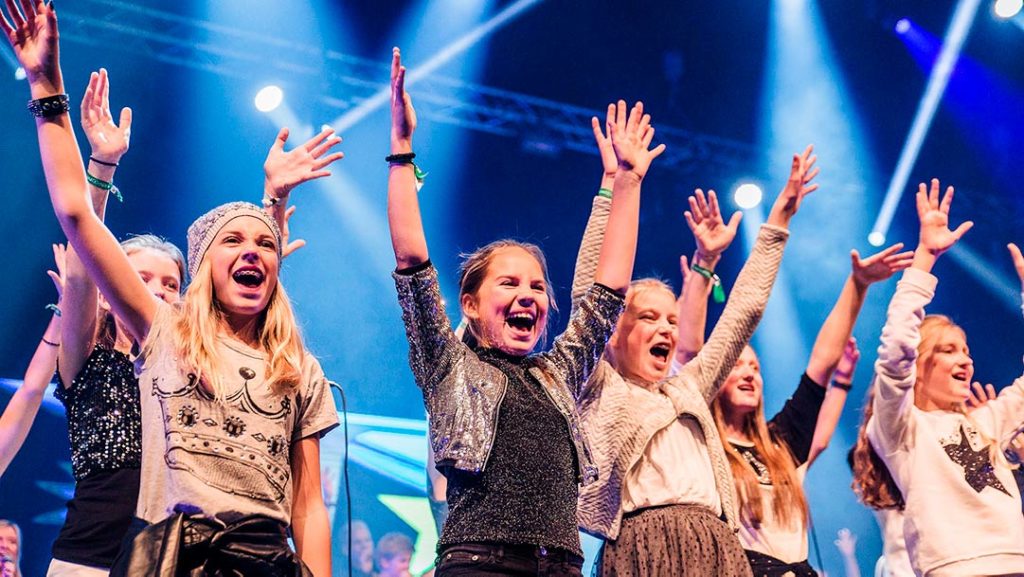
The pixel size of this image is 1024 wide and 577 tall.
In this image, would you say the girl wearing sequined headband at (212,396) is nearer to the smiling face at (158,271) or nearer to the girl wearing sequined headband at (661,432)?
the smiling face at (158,271)

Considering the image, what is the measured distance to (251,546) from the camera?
188cm

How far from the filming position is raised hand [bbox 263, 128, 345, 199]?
266 cm

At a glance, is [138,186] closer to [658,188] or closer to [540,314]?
[658,188]

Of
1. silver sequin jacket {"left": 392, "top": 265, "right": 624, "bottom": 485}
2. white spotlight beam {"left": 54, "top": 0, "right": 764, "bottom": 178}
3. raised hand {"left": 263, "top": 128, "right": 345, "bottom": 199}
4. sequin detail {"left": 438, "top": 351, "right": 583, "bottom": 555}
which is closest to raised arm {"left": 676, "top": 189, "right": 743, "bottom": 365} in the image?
silver sequin jacket {"left": 392, "top": 265, "right": 624, "bottom": 485}

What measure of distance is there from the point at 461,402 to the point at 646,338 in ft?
3.43

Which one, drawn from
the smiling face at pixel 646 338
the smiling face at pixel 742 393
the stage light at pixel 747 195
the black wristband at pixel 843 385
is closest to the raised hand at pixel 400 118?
the smiling face at pixel 646 338

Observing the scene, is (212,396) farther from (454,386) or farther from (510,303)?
(510,303)

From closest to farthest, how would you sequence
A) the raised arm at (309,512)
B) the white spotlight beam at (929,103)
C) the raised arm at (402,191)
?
the raised arm at (309,512), the raised arm at (402,191), the white spotlight beam at (929,103)

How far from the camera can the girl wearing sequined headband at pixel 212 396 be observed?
1875 millimetres

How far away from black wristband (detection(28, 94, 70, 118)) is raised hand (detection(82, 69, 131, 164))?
0.27m

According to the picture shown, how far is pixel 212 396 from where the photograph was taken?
6.68 ft

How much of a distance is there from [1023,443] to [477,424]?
2711 millimetres

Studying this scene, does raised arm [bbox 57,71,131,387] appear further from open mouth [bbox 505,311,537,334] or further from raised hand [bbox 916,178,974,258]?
raised hand [bbox 916,178,974,258]

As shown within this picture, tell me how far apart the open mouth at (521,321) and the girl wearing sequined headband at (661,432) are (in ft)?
1.35
